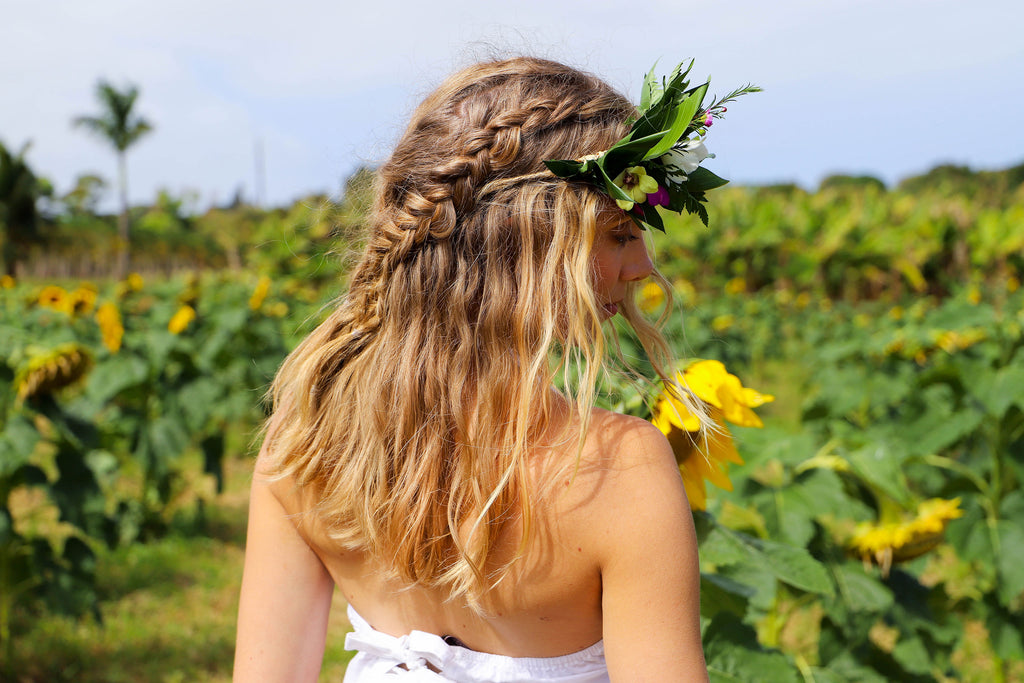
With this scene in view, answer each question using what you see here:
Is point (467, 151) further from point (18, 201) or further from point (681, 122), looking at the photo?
point (18, 201)

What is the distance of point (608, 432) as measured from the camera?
0.99m

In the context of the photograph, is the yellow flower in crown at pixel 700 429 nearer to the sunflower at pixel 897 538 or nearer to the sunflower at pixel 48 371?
the sunflower at pixel 897 538

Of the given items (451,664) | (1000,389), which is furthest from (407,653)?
(1000,389)

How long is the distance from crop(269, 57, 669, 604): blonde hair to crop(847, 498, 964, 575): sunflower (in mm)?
1105

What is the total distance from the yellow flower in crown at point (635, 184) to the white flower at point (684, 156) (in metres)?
0.06

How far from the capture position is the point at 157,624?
12.0 ft

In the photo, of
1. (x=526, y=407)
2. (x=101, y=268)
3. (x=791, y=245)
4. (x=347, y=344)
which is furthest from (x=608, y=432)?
(x=101, y=268)

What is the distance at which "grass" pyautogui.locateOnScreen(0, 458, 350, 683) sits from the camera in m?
3.20

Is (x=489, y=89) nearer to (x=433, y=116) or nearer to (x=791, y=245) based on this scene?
(x=433, y=116)

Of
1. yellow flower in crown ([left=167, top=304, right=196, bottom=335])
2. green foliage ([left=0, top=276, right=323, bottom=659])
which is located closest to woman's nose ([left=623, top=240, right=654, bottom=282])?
green foliage ([left=0, top=276, right=323, bottom=659])

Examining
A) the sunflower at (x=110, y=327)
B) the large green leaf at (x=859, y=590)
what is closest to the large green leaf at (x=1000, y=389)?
the large green leaf at (x=859, y=590)

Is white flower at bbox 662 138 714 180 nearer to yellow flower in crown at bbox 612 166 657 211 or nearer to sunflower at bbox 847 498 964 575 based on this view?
yellow flower in crown at bbox 612 166 657 211

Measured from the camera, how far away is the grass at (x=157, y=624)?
320 centimetres

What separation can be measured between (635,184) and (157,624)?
A: 345 cm
